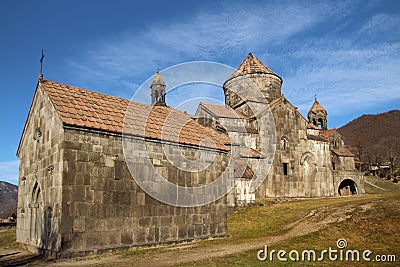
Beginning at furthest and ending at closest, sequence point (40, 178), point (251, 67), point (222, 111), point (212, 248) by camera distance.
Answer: point (251, 67), point (222, 111), point (40, 178), point (212, 248)

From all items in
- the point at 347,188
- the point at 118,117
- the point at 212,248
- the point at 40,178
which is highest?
the point at 118,117

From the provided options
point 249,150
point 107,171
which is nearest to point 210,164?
point 107,171

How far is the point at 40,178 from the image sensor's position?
11867 millimetres

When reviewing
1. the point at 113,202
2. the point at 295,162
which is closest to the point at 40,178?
the point at 113,202

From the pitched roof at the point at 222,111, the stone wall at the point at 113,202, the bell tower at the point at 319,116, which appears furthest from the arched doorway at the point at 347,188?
the stone wall at the point at 113,202

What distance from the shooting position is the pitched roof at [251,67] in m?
30.2

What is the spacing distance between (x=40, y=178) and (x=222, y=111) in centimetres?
1688

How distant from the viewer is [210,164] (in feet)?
48.2

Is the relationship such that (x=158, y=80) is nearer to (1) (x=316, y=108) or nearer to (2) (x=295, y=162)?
(2) (x=295, y=162)

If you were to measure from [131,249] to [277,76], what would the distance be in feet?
77.4

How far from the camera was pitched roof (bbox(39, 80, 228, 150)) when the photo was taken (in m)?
11.4

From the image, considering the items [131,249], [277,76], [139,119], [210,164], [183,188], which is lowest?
[131,249]

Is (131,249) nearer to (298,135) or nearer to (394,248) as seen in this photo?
(394,248)

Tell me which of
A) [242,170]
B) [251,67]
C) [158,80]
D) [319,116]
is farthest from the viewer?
[319,116]
